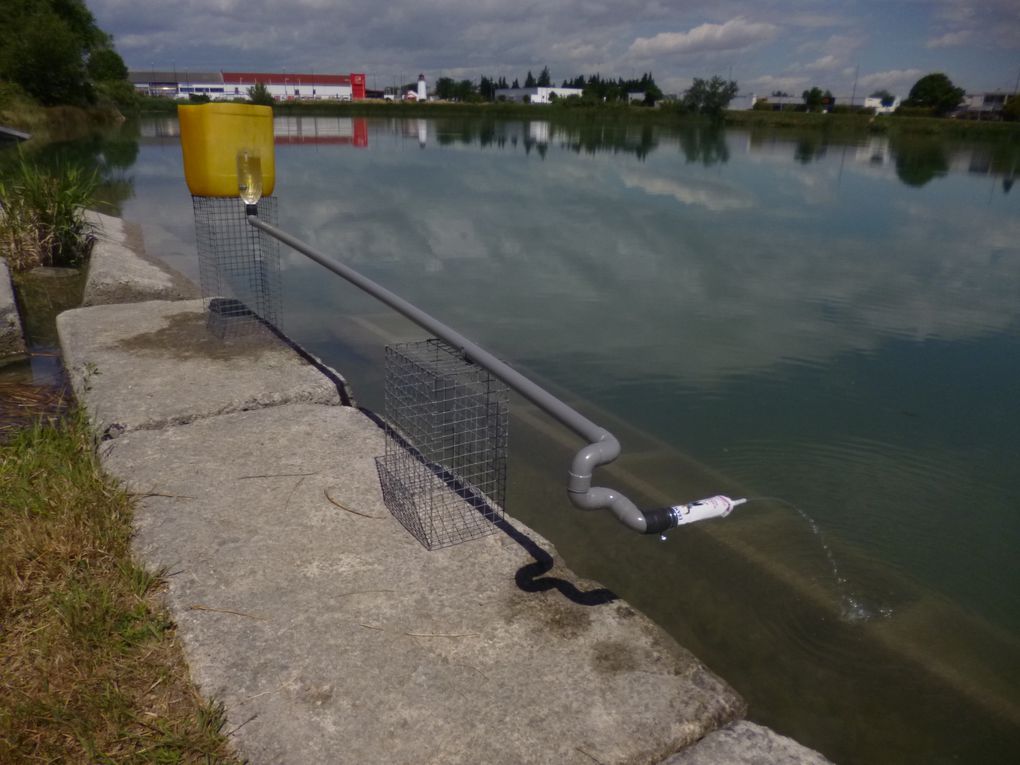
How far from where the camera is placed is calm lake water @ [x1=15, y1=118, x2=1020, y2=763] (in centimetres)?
308

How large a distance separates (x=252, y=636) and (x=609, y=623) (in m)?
1.11

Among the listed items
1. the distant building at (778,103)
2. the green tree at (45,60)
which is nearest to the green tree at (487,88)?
the distant building at (778,103)

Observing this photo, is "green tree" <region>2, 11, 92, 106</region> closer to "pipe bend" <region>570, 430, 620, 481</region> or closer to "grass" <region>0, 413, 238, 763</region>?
"grass" <region>0, 413, 238, 763</region>

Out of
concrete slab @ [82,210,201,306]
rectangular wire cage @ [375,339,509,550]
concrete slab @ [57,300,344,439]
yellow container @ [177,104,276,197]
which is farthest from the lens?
concrete slab @ [82,210,201,306]

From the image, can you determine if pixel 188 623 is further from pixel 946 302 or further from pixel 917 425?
pixel 946 302

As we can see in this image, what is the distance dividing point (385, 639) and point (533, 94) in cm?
14982

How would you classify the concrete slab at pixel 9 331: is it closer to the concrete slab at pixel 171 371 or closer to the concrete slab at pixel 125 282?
the concrete slab at pixel 171 371

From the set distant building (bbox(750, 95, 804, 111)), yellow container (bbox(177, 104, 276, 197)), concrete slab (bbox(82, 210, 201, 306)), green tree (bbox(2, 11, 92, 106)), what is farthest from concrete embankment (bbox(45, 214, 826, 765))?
distant building (bbox(750, 95, 804, 111))

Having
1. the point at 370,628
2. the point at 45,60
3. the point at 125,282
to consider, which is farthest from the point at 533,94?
the point at 370,628

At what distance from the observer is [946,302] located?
864 cm

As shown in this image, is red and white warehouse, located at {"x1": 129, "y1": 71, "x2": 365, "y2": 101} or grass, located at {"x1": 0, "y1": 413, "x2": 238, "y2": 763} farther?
red and white warehouse, located at {"x1": 129, "y1": 71, "x2": 365, "y2": 101}

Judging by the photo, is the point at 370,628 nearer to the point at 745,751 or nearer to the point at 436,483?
the point at 436,483

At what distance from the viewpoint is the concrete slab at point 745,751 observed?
1.76m

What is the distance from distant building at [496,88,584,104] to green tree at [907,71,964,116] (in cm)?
5445
